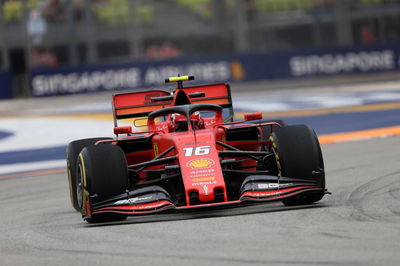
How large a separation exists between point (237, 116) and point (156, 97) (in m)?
11.7

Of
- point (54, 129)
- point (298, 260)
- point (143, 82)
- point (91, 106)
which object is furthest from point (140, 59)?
point (298, 260)

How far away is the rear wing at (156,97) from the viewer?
33.9ft

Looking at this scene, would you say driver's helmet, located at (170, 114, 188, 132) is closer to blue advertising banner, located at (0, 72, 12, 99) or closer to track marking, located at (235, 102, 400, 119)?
track marking, located at (235, 102, 400, 119)

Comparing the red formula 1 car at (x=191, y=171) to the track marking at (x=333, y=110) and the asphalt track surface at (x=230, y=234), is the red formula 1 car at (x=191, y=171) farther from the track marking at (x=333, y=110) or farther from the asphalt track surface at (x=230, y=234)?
the track marking at (x=333, y=110)

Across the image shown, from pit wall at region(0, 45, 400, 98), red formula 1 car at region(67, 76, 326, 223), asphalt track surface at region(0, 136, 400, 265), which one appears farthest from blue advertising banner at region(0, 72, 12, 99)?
red formula 1 car at region(67, 76, 326, 223)

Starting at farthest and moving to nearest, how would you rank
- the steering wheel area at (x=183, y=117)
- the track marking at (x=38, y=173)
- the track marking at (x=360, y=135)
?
1. the track marking at (x=360, y=135)
2. the track marking at (x=38, y=173)
3. the steering wheel area at (x=183, y=117)

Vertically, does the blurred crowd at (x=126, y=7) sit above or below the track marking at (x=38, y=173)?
above

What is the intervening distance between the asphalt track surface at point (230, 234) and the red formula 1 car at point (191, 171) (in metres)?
0.15

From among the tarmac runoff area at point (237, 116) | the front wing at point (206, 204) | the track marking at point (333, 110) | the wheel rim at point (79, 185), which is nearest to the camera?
the front wing at point (206, 204)

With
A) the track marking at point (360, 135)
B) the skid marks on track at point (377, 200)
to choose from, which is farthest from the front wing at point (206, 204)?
the track marking at point (360, 135)

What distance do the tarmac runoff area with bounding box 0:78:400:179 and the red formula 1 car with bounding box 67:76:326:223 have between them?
5.23 m

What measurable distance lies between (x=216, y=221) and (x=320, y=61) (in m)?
24.9

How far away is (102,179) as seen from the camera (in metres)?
8.03

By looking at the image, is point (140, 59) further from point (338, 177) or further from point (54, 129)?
point (338, 177)
